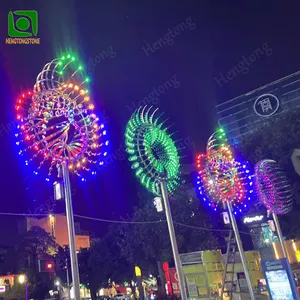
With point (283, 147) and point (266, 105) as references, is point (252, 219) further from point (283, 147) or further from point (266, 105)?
point (266, 105)

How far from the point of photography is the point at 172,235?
12734mm

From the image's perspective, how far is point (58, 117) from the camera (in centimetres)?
982

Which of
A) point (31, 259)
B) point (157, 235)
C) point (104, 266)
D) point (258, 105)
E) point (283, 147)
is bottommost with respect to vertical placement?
point (104, 266)

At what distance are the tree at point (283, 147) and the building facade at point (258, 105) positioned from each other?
46.4 feet

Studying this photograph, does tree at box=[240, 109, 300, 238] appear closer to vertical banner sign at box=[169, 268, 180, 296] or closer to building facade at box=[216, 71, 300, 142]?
vertical banner sign at box=[169, 268, 180, 296]

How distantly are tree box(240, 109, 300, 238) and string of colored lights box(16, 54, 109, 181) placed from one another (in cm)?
2400

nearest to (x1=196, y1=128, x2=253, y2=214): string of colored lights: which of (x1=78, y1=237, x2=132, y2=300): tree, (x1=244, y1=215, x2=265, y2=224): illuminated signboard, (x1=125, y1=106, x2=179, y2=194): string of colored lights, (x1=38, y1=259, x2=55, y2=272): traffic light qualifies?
(x1=125, y1=106, x2=179, y2=194): string of colored lights

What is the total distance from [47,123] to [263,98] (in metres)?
47.9

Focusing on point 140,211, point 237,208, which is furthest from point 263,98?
point 237,208

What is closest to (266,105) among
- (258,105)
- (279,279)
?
(258,105)

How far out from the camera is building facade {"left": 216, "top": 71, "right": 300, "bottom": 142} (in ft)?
169

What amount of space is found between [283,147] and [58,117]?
26.7m

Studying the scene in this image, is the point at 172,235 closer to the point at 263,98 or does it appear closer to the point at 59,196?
the point at 59,196

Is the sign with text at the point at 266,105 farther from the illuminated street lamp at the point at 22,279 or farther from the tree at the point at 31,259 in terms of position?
the illuminated street lamp at the point at 22,279
